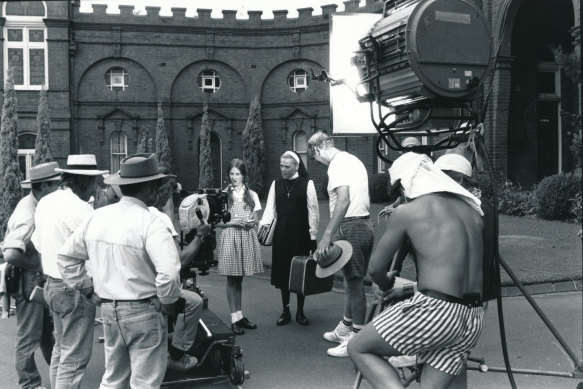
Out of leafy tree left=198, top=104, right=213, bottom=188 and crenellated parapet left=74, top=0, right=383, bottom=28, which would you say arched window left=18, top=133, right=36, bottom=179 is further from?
leafy tree left=198, top=104, right=213, bottom=188

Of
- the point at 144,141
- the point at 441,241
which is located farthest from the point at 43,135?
A: the point at 441,241

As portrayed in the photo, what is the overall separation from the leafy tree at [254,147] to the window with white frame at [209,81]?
6.98 feet

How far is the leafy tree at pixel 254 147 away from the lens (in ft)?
94.2

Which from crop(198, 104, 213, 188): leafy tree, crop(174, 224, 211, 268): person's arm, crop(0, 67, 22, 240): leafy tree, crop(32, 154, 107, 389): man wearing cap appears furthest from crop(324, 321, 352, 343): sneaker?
crop(198, 104, 213, 188): leafy tree

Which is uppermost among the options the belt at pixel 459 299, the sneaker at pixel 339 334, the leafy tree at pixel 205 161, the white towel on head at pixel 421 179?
the leafy tree at pixel 205 161

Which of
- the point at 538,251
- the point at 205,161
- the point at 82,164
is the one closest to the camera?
the point at 82,164

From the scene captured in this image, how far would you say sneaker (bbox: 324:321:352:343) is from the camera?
6.55 metres

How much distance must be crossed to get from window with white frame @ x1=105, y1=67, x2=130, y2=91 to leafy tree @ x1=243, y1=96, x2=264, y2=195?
595 cm

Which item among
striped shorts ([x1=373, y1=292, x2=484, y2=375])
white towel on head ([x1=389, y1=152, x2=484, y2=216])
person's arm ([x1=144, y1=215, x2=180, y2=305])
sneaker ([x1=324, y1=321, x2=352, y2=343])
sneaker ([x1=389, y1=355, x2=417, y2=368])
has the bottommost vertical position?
sneaker ([x1=324, y1=321, x2=352, y2=343])

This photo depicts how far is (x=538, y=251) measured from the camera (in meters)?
10.7

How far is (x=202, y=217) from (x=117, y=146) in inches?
1003

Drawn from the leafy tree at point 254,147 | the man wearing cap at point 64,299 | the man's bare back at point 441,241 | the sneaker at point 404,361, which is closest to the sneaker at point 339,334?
the sneaker at point 404,361

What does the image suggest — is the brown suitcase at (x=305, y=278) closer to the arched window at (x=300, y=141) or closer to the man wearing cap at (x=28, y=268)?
the man wearing cap at (x=28, y=268)

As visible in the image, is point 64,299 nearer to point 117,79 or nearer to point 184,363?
point 184,363
